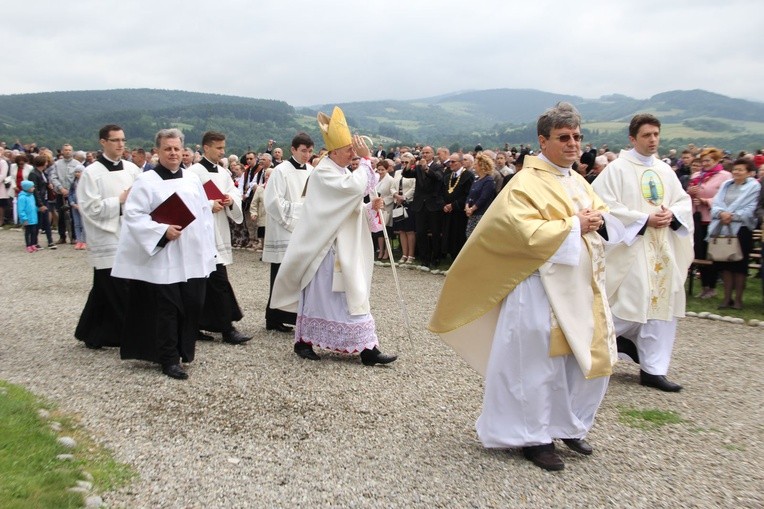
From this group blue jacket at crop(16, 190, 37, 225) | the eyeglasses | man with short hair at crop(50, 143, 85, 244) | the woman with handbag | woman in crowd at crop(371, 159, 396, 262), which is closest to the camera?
the eyeglasses

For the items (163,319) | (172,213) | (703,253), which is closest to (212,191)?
(172,213)

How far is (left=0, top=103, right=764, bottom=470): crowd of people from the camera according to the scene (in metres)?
4.46

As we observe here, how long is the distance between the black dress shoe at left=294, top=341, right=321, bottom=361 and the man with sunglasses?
8.81 ft

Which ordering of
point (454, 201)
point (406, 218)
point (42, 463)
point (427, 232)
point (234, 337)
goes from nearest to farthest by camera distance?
point (42, 463) < point (234, 337) < point (454, 201) < point (427, 232) < point (406, 218)

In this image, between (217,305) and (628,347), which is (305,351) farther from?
(628,347)

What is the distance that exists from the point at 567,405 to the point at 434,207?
9.20 meters

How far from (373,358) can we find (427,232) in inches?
287

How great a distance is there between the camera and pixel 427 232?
1393 centimetres

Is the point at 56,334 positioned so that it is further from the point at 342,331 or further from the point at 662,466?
the point at 662,466

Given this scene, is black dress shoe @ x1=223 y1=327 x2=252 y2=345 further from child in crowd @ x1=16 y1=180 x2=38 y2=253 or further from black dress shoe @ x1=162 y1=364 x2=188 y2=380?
child in crowd @ x1=16 y1=180 x2=38 y2=253

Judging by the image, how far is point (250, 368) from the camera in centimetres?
674

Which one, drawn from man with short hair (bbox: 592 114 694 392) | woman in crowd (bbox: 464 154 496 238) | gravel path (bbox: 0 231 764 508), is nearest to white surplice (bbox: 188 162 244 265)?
gravel path (bbox: 0 231 764 508)

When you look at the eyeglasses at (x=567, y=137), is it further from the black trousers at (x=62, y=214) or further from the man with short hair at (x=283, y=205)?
the black trousers at (x=62, y=214)

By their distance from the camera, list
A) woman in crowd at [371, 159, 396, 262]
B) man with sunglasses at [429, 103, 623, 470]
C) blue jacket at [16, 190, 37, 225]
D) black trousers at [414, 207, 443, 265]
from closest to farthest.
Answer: man with sunglasses at [429, 103, 623, 470], black trousers at [414, 207, 443, 265], woman in crowd at [371, 159, 396, 262], blue jacket at [16, 190, 37, 225]
